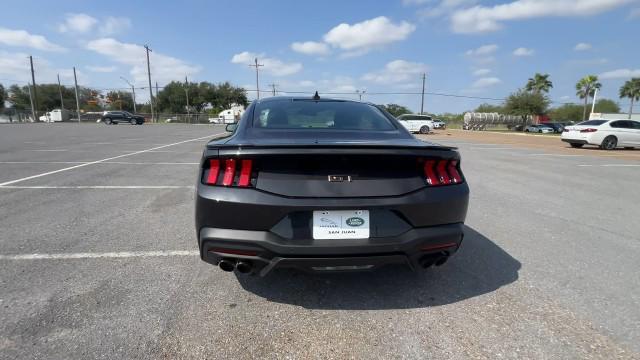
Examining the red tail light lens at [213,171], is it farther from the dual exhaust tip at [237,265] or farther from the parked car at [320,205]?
the dual exhaust tip at [237,265]

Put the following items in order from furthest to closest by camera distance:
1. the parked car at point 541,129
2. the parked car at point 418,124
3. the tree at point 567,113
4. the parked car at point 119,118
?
the tree at point 567,113 < the parked car at point 541,129 < the parked car at point 119,118 < the parked car at point 418,124

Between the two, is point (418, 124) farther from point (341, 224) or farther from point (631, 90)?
point (631, 90)

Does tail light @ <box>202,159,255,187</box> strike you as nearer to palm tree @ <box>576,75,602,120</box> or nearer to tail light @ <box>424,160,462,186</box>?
tail light @ <box>424,160,462,186</box>

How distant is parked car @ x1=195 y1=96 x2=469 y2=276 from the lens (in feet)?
6.55

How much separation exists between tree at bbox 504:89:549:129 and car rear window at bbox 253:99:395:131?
6407 centimetres

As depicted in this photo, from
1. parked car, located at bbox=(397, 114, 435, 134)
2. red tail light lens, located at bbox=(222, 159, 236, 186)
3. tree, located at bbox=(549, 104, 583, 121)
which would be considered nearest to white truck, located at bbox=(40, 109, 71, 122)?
parked car, located at bbox=(397, 114, 435, 134)

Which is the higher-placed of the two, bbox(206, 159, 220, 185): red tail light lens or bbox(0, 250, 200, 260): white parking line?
bbox(206, 159, 220, 185): red tail light lens

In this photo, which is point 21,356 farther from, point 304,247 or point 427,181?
point 427,181

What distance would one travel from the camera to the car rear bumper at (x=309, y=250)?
199 cm

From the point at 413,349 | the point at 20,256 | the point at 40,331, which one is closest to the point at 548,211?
the point at 413,349

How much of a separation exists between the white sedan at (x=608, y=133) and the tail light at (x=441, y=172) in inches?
668

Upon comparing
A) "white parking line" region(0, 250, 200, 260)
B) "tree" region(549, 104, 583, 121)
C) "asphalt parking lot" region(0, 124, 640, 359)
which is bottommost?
"asphalt parking lot" region(0, 124, 640, 359)

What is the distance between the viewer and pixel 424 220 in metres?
2.14

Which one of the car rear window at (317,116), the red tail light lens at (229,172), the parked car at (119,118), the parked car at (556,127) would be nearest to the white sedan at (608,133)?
the car rear window at (317,116)
